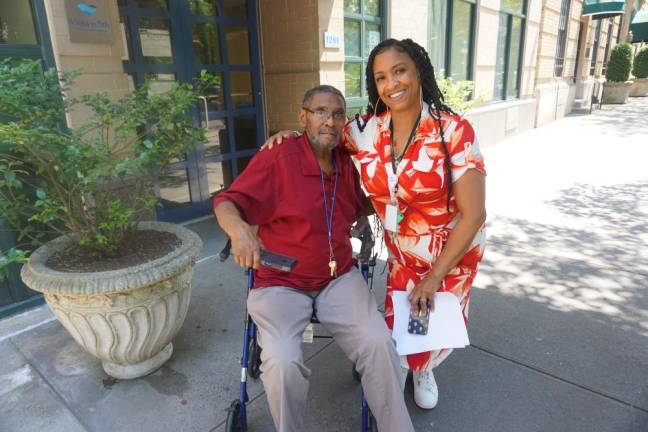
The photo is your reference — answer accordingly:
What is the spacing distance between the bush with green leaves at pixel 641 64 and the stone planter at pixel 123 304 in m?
25.3

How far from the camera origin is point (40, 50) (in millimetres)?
3049

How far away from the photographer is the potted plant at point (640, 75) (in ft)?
69.6

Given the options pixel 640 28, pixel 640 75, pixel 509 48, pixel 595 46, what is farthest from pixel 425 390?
pixel 640 28

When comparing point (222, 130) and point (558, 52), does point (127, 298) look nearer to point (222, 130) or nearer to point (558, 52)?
point (222, 130)

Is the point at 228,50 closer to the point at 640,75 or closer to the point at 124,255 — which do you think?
the point at 124,255

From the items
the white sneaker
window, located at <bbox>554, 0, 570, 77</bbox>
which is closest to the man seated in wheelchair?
the white sneaker

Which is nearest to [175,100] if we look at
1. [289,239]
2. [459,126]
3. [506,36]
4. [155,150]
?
[155,150]

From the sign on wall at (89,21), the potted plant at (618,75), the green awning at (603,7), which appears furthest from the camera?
the potted plant at (618,75)

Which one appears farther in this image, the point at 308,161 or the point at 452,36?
the point at 452,36

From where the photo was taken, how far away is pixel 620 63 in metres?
17.8

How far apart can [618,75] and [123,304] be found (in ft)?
69.7

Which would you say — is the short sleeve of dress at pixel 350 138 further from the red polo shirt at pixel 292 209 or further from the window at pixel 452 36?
the window at pixel 452 36

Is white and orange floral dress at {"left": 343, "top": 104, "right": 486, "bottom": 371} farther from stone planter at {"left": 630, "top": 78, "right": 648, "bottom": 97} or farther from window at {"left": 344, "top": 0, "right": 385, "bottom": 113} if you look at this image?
stone planter at {"left": 630, "top": 78, "right": 648, "bottom": 97}

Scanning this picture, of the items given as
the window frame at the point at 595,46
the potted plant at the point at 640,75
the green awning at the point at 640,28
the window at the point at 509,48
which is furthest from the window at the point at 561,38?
the green awning at the point at 640,28
